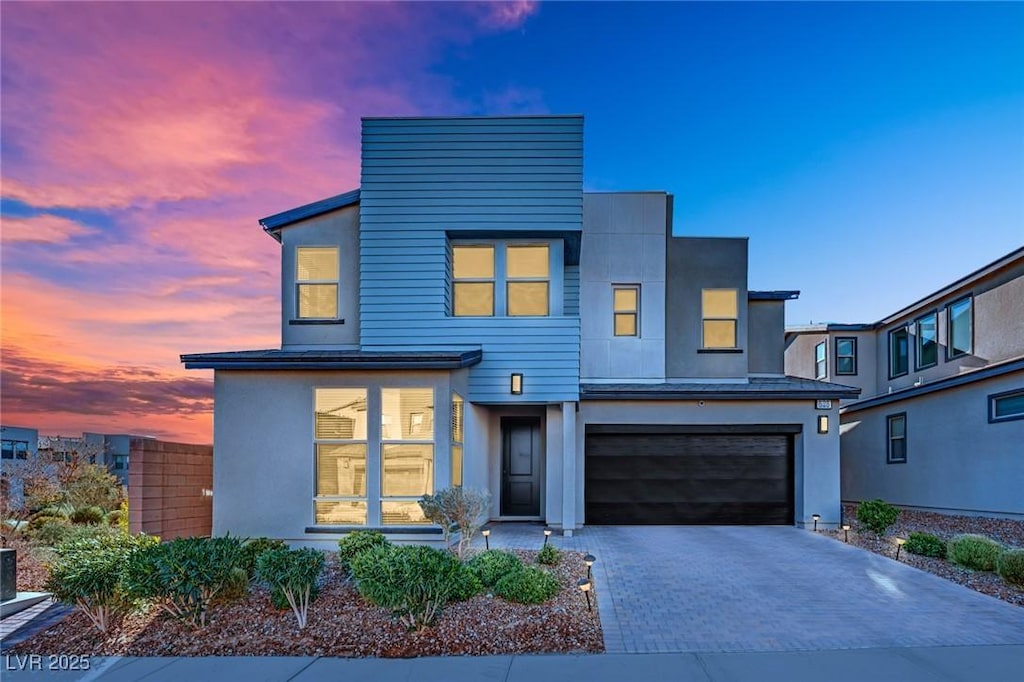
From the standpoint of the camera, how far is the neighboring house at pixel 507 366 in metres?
9.30

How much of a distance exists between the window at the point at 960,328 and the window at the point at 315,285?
1591 centimetres

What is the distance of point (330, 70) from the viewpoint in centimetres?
1145

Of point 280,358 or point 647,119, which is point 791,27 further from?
point 280,358

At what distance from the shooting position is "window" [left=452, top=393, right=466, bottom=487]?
974cm

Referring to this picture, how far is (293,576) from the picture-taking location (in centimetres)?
629

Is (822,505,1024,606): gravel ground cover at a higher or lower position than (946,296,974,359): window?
lower

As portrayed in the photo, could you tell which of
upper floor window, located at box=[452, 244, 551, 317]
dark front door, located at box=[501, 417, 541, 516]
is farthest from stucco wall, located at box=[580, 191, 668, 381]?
upper floor window, located at box=[452, 244, 551, 317]

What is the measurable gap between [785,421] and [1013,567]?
4902mm

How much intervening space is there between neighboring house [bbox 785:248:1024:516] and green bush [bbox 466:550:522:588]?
10.9 meters

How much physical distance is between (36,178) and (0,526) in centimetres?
590

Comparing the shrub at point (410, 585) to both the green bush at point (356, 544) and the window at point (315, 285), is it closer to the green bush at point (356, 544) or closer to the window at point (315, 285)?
the green bush at point (356, 544)

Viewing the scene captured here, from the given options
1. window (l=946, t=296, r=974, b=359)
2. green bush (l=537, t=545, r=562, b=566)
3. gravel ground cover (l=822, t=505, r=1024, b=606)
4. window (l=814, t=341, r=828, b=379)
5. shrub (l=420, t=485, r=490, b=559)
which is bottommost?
gravel ground cover (l=822, t=505, r=1024, b=606)

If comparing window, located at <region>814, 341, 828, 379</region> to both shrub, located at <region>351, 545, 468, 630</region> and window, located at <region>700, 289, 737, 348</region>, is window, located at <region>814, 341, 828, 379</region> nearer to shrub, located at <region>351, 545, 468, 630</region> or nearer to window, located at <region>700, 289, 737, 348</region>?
window, located at <region>700, 289, 737, 348</region>

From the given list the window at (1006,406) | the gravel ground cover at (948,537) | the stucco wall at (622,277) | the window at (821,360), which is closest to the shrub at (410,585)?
the gravel ground cover at (948,537)
